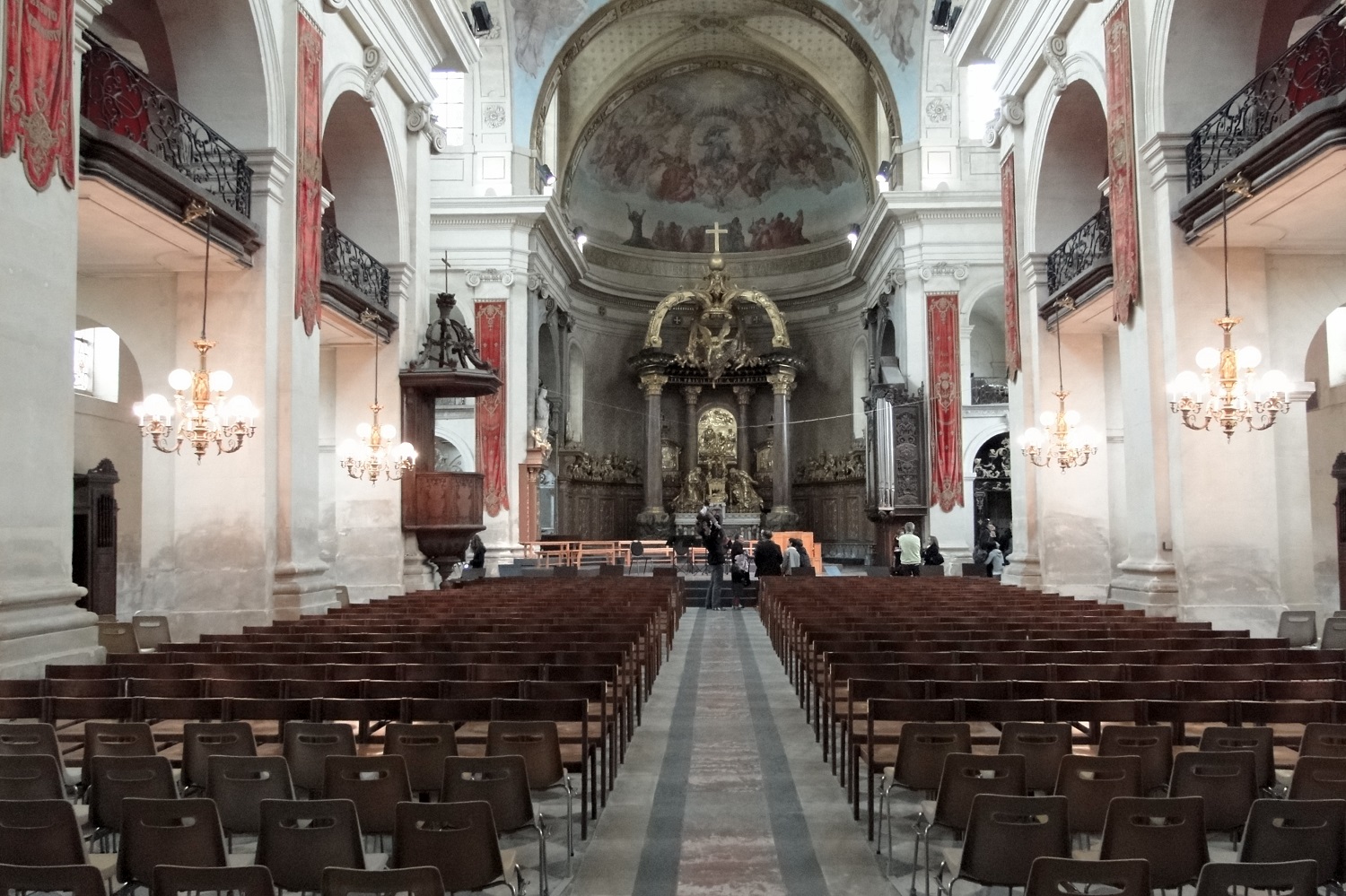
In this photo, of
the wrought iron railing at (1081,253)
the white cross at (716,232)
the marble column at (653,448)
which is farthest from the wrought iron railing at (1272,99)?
the white cross at (716,232)

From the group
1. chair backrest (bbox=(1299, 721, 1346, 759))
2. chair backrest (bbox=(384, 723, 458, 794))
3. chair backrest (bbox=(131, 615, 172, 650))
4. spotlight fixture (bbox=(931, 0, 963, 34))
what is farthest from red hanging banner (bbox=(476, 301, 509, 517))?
chair backrest (bbox=(1299, 721, 1346, 759))

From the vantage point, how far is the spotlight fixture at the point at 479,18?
22109 mm

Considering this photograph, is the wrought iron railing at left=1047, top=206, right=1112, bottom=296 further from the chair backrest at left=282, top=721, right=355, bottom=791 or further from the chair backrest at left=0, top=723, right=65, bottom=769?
the chair backrest at left=0, top=723, right=65, bottom=769

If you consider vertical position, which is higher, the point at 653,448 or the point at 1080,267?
the point at 1080,267

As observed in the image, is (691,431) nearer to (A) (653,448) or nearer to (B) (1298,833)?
(A) (653,448)

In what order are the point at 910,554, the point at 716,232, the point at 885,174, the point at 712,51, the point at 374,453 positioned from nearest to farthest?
the point at 374,453 < the point at 910,554 < the point at 885,174 < the point at 712,51 < the point at 716,232

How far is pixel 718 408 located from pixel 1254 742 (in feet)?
100

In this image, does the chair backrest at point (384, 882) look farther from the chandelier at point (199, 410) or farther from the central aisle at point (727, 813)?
the chandelier at point (199, 410)

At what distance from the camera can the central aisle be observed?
Answer: 5.00 meters

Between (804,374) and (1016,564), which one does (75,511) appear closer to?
(1016,564)

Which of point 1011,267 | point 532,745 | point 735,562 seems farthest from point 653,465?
point 532,745

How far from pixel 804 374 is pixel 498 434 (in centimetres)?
1305

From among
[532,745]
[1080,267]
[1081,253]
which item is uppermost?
[1081,253]

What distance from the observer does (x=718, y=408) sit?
1394 inches
